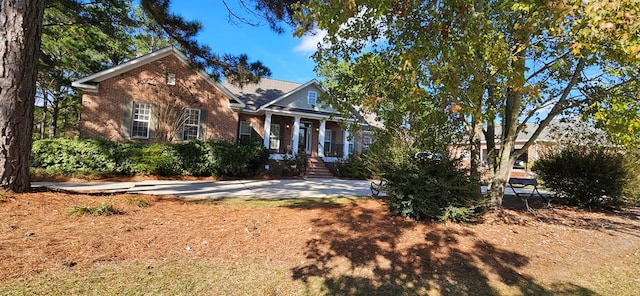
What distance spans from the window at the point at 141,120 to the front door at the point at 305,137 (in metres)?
9.69

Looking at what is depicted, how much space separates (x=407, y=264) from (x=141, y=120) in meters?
16.8

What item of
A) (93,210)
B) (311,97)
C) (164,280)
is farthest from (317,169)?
(164,280)

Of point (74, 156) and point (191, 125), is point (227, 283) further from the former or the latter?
point (191, 125)

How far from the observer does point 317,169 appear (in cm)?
1928

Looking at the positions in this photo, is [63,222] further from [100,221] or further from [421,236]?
[421,236]

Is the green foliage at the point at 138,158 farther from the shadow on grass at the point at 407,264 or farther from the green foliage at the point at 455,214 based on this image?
the green foliage at the point at 455,214

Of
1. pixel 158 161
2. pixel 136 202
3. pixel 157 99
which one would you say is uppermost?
pixel 157 99

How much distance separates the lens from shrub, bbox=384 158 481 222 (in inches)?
229

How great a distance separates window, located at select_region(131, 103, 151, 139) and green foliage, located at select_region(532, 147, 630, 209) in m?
18.3

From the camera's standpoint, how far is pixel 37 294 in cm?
284

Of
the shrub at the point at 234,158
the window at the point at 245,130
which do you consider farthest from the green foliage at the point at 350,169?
the window at the point at 245,130

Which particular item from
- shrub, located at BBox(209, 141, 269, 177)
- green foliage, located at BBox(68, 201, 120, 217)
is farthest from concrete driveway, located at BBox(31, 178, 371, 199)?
green foliage, located at BBox(68, 201, 120, 217)

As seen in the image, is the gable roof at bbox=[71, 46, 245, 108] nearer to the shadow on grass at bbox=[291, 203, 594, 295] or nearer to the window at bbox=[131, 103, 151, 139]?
the window at bbox=[131, 103, 151, 139]

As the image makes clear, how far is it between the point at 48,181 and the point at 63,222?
363 inches
